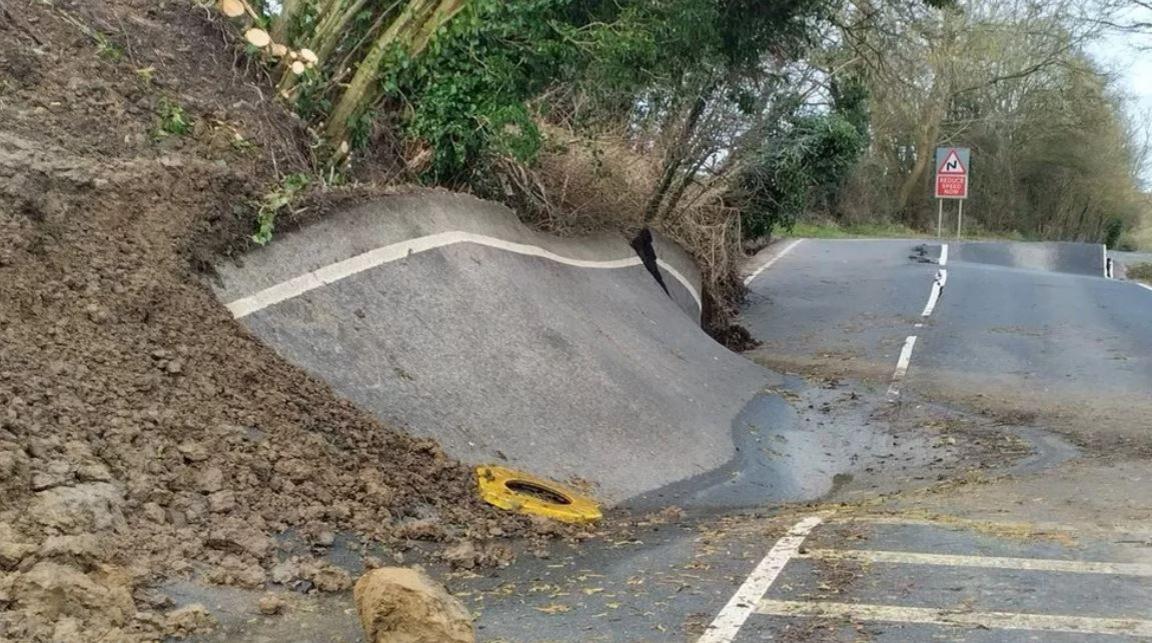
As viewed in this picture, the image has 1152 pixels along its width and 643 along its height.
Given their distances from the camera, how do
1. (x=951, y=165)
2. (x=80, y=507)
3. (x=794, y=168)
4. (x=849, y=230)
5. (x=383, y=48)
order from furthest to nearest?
(x=849, y=230) < (x=951, y=165) < (x=794, y=168) < (x=383, y=48) < (x=80, y=507)

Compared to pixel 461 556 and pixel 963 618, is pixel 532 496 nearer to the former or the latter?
pixel 461 556

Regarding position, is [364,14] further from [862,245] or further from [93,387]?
[862,245]

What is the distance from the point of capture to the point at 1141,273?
34.8 metres

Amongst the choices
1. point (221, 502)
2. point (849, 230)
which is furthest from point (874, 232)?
point (221, 502)

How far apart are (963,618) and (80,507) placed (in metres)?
4.08

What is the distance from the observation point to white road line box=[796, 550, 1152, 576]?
625 centimetres

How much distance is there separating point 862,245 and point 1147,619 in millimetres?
29791

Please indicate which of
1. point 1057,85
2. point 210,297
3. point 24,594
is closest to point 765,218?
point 210,297

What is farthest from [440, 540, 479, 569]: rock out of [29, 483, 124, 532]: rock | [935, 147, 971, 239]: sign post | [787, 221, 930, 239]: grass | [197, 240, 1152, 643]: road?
[787, 221, 930, 239]: grass

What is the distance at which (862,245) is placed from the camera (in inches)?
1353

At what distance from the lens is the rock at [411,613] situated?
14.8ft

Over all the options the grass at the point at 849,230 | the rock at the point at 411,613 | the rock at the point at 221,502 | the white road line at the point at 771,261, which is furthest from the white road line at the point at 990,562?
the grass at the point at 849,230

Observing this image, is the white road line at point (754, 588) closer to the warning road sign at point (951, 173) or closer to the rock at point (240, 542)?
the rock at point (240, 542)

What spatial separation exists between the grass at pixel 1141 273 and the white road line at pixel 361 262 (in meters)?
26.5
